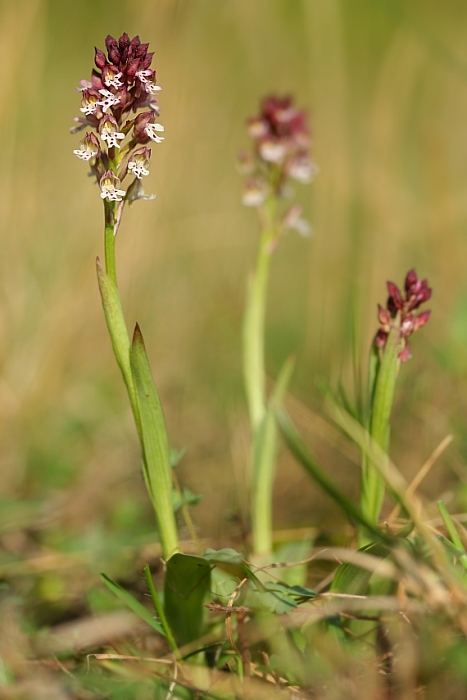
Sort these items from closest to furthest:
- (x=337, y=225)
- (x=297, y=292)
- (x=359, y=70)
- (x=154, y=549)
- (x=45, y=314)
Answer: (x=154, y=549) → (x=45, y=314) → (x=337, y=225) → (x=297, y=292) → (x=359, y=70)

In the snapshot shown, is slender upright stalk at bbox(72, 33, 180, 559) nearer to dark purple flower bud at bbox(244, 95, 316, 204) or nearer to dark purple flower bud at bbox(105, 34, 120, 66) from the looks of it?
dark purple flower bud at bbox(105, 34, 120, 66)

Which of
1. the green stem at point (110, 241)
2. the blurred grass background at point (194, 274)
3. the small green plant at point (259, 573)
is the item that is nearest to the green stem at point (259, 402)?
the blurred grass background at point (194, 274)

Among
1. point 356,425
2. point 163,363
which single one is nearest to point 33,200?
point 163,363

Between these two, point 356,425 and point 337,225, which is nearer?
point 356,425

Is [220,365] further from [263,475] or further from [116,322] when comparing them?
[116,322]

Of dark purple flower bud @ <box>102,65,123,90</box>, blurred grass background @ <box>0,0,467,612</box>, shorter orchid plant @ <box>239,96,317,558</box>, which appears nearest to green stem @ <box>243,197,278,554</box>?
shorter orchid plant @ <box>239,96,317,558</box>

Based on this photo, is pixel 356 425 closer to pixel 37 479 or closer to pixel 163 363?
pixel 37 479

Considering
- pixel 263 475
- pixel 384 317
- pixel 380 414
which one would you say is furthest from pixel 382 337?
pixel 263 475
